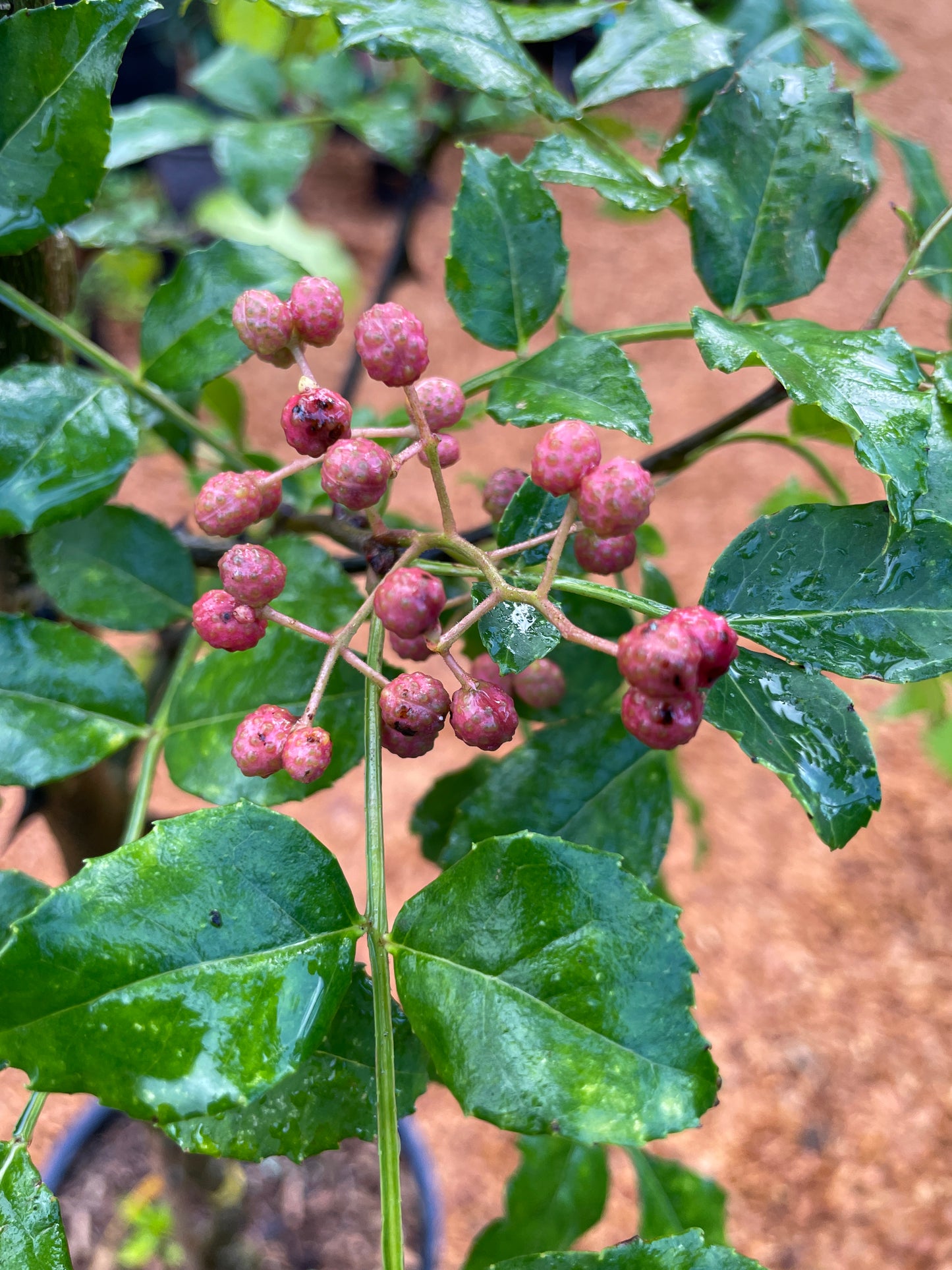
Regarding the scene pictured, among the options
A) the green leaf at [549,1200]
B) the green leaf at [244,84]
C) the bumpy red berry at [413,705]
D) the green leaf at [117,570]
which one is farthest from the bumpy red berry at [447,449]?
the green leaf at [244,84]

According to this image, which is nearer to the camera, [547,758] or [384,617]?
[384,617]

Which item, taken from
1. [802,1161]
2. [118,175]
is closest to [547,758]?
[802,1161]

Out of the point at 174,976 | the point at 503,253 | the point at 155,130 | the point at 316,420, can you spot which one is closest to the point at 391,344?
the point at 316,420

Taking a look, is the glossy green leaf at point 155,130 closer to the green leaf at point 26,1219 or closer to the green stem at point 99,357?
the green stem at point 99,357

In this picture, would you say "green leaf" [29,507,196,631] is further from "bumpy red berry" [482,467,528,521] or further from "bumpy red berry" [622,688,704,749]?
"bumpy red berry" [622,688,704,749]

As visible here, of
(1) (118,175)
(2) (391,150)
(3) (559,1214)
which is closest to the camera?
(3) (559,1214)

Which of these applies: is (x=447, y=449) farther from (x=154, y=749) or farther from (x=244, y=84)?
(x=244, y=84)

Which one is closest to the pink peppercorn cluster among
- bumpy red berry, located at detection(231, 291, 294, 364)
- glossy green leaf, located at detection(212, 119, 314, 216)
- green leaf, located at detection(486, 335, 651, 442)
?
green leaf, located at detection(486, 335, 651, 442)

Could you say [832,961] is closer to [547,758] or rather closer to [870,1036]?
[870,1036]
